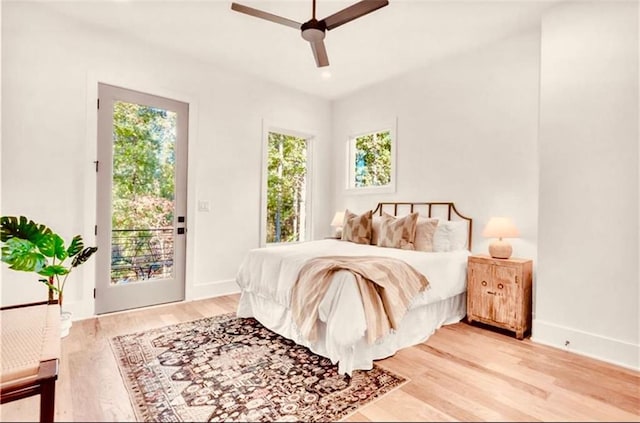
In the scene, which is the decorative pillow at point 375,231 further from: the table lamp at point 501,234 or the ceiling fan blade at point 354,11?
the ceiling fan blade at point 354,11

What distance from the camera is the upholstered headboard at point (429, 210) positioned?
368 centimetres

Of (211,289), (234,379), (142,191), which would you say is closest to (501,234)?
(234,379)

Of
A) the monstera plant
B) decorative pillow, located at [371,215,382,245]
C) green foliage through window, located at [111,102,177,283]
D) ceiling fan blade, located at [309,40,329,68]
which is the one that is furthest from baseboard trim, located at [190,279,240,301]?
ceiling fan blade, located at [309,40,329,68]

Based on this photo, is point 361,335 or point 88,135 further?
point 88,135

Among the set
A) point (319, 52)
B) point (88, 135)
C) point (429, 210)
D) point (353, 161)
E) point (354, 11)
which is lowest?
point (429, 210)

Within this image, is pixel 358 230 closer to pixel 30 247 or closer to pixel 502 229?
pixel 502 229

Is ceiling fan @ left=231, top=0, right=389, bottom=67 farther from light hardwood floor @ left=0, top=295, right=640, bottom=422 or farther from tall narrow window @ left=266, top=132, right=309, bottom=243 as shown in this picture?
light hardwood floor @ left=0, top=295, right=640, bottom=422

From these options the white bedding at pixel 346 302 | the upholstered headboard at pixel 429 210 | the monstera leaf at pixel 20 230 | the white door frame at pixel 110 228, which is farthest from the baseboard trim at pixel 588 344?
the monstera leaf at pixel 20 230

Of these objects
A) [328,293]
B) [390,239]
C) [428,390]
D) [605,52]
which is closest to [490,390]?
[428,390]

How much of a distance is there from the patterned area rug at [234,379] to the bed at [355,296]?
0.48ft

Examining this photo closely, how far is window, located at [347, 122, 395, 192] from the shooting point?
4.53 metres

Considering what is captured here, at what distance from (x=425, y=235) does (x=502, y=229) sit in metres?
0.72

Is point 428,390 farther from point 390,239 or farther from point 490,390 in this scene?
point 390,239

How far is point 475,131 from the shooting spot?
11.9ft
